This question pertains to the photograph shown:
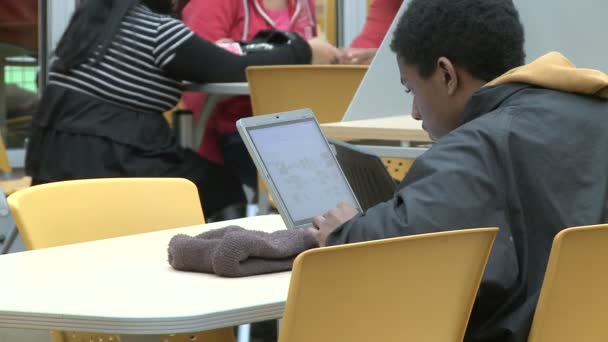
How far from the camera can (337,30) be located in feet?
21.8

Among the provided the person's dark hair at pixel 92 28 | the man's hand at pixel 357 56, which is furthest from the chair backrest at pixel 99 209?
the man's hand at pixel 357 56

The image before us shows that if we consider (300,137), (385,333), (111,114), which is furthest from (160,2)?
(385,333)

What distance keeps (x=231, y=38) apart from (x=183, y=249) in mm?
3307

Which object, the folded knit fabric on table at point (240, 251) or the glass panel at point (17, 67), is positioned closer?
the folded knit fabric on table at point (240, 251)

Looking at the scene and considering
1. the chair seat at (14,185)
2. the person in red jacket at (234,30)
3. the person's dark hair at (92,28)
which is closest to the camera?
the person's dark hair at (92,28)

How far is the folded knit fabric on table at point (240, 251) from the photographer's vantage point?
71.2 inches

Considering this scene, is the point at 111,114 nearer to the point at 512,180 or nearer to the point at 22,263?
the point at 22,263

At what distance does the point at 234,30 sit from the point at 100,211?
109 inches

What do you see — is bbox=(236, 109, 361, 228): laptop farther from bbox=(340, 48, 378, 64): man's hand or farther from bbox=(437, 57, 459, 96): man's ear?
bbox=(340, 48, 378, 64): man's hand

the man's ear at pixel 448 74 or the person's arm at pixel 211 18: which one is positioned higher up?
the man's ear at pixel 448 74

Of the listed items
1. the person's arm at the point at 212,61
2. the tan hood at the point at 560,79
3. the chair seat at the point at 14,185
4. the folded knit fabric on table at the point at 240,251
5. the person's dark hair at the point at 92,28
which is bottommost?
the chair seat at the point at 14,185

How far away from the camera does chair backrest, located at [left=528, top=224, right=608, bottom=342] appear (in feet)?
5.16

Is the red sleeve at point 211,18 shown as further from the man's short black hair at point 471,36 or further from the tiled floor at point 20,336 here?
the man's short black hair at point 471,36

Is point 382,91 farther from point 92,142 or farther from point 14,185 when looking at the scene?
point 14,185
